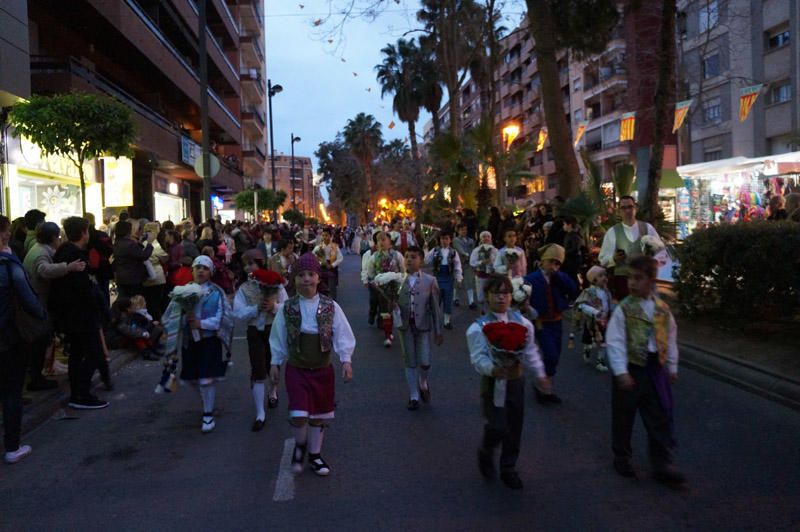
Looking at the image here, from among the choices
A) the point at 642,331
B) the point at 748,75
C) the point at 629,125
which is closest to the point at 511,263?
the point at 642,331

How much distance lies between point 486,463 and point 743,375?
408cm

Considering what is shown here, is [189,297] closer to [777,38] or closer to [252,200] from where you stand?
[252,200]

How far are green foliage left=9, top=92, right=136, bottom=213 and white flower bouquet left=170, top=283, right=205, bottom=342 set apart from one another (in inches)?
216

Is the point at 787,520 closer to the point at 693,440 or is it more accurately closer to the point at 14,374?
the point at 693,440

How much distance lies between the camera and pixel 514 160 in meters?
22.3

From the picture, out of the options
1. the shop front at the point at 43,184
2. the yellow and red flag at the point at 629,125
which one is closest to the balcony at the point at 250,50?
the shop front at the point at 43,184

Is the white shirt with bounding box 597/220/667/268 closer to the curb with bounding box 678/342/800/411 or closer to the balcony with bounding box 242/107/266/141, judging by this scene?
the curb with bounding box 678/342/800/411

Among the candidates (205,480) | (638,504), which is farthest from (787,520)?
(205,480)

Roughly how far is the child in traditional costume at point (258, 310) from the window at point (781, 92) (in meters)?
28.8

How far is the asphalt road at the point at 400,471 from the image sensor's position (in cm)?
418

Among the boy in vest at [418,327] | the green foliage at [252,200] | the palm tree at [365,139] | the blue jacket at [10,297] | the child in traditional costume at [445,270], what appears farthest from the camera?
the palm tree at [365,139]

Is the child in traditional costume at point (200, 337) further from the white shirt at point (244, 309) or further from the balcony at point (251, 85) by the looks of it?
the balcony at point (251, 85)

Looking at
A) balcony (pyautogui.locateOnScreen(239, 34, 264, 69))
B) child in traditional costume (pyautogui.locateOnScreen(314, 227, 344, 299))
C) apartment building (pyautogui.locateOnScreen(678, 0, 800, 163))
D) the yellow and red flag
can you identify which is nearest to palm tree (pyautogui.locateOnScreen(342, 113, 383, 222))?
balcony (pyautogui.locateOnScreen(239, 34, 264, 69))

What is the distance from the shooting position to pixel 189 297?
6.29 metres
